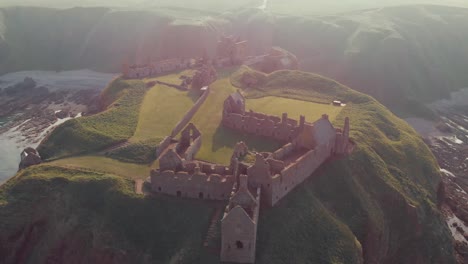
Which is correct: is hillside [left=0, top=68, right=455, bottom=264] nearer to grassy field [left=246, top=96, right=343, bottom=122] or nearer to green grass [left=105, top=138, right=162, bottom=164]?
green grass [left=105, top=138, right=162, bottom=164]

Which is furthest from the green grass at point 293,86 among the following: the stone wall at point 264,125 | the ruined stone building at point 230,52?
the stone wall at point 264,125

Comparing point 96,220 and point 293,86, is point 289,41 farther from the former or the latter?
point 96,220

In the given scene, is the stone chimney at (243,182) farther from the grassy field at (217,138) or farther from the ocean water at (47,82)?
the ocean water at (47,82)

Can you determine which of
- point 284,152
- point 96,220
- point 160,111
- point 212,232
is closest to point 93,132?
point 160,111

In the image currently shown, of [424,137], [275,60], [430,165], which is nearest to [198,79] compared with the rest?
[275,60]

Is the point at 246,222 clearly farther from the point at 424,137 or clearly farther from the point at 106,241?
the point at 424,137

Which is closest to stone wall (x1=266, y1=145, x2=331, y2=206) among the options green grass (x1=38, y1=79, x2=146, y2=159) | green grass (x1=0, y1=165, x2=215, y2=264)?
green grass (x1=0, y1=165, x2=215, y2=264)
